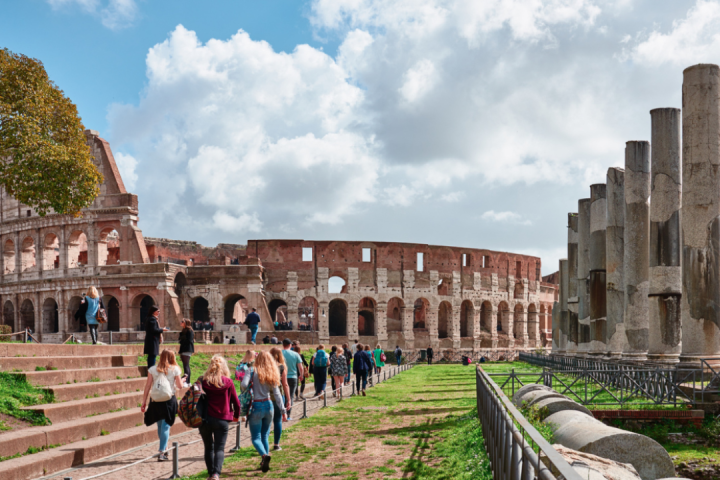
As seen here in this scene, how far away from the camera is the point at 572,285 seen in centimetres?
2950

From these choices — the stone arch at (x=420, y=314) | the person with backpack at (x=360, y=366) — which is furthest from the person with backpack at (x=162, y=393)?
the stone arch at (x=420, y=314)

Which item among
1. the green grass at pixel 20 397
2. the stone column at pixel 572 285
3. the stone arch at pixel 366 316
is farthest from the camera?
the stone arch at pixel 366 316

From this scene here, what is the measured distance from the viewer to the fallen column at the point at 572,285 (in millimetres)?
28656

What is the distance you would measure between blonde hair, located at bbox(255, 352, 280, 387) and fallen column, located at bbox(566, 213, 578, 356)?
873 inches

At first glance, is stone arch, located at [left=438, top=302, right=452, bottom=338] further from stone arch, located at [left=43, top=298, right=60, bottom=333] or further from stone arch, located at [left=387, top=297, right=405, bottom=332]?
stone arch, located at [left=43, top=298, right=60, bottom=333]

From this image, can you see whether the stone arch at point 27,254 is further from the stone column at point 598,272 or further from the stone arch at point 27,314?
the stone column at point 598,272

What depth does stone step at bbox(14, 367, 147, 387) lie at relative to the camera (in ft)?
35.0

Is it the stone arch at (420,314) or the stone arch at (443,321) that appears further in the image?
the stone arch at (420,314)

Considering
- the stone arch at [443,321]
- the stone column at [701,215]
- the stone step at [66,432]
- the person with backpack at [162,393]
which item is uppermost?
the stone column at [701,215]

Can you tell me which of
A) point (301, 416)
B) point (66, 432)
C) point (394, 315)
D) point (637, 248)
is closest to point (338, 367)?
point (301, 416)

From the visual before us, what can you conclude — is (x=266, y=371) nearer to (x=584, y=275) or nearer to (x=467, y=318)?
(x=584, y=275)

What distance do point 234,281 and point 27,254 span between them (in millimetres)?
12756

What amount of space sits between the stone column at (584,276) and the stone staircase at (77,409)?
17.6 metres

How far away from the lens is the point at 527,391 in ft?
35.3
